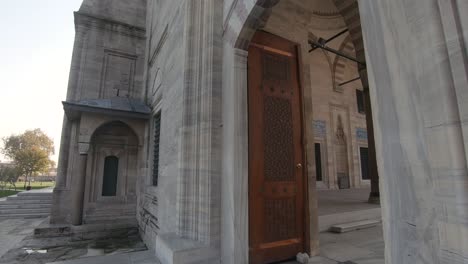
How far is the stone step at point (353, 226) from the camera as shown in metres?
4.10

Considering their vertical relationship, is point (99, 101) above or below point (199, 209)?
above

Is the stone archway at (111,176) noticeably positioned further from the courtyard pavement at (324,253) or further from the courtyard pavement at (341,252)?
the courtyard pavement at (341,252)

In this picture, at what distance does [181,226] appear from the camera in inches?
117

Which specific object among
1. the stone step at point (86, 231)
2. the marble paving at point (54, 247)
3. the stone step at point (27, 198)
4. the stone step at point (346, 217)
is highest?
the stone step at point (346, 217)

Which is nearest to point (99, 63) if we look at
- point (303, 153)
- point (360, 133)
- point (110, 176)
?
point (110, 176)

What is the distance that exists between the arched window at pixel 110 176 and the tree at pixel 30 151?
74.8 feet

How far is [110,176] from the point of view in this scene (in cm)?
803

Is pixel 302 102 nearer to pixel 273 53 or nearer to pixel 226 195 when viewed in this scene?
pixel 273 53

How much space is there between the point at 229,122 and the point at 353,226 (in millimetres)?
3160

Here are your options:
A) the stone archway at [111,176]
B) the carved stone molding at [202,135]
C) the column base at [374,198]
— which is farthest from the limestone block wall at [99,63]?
the column base at [374,198]

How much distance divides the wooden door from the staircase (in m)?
11.3

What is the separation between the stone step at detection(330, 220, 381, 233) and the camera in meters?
4.10

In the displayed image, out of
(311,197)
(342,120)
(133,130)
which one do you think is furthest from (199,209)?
(342,120)

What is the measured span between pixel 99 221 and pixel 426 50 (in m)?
8.66
